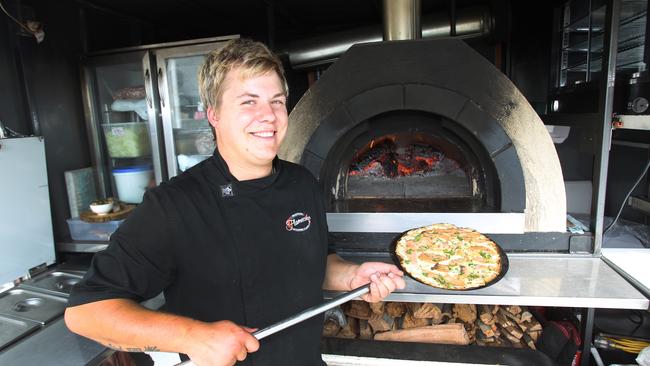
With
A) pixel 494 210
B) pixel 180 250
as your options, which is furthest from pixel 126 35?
pixel 494 210

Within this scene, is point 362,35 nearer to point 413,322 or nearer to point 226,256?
point 413,322

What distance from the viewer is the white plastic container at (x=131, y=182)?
10.0ft

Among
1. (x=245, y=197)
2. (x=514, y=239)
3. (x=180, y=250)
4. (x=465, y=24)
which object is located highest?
(x=465, y=24)

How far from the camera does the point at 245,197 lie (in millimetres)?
1183

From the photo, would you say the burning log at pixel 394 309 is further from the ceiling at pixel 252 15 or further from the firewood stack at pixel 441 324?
the ceiling at pixel 252 15

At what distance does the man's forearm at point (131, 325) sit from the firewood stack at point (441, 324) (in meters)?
1.39

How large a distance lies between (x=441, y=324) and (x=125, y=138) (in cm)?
269

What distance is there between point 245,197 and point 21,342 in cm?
135

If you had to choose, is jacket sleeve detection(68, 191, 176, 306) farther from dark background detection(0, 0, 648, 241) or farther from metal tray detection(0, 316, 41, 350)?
dark background detection(0, 0, 648, 241)

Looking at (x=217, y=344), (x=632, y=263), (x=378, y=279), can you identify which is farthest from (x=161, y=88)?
(x=632, y=263)

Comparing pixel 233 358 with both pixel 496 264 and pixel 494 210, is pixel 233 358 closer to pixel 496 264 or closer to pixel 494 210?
pixel 496 264

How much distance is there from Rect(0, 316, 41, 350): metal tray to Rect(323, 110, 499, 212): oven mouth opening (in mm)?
1578

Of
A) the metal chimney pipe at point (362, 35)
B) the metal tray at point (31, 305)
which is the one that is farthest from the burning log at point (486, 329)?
the metal tray at point (31, 305)

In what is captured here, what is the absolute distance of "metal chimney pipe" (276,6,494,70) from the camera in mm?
2828
